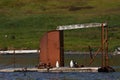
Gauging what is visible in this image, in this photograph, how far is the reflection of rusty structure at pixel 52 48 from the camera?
3093 inches

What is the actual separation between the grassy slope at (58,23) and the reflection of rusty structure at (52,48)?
193ft

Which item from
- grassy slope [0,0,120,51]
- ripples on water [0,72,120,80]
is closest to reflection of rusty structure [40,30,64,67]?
ripples on water [0,72,120,80]

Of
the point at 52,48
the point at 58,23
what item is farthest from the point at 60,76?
the point at 58,23

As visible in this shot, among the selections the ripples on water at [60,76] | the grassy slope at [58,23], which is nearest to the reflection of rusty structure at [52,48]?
the ripples on water at [60,76]

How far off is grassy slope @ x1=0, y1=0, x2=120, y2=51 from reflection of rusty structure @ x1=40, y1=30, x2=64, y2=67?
193 feet

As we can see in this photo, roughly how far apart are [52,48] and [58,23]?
97.9 metres

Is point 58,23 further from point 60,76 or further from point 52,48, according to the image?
point 60,76

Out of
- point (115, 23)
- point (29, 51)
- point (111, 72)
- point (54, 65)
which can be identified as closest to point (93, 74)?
point (111, 72)

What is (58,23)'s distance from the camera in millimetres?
177125

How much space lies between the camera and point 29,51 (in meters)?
140

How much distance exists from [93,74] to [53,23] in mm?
109109

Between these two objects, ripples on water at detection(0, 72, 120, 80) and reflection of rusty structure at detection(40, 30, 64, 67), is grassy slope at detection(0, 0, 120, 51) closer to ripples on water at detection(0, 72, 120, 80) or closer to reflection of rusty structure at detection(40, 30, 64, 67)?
reflection of rusty structure at detection(40, 30, 64, 67)

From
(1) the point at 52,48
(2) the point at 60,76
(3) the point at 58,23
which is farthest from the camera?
(3) the point at 58,23

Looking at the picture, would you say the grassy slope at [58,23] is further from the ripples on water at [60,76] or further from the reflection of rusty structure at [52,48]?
the ripples on water at [60,76]
